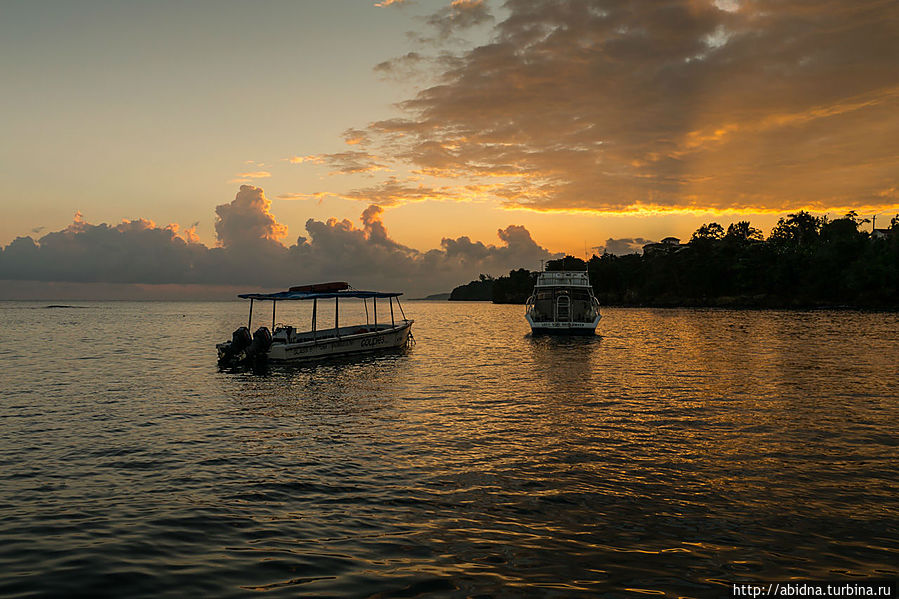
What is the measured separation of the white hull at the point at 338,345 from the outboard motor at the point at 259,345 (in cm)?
56

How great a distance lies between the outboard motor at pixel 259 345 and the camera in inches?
1476

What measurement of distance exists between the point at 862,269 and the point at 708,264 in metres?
40.4

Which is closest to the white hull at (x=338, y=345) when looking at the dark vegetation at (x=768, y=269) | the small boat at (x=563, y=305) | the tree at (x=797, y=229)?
the small boat at (x=563, y=305)

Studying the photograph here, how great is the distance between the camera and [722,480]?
1291cm

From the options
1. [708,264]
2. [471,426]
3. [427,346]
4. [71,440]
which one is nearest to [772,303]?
[708,264]

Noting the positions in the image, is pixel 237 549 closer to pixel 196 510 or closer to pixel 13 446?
pixel 196 510

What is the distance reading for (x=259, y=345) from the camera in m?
37.9

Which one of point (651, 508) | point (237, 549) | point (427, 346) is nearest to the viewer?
point (237, 549)

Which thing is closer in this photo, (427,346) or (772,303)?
(427,346)

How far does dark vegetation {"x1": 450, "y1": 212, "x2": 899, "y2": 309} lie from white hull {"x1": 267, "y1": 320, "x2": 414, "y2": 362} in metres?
109

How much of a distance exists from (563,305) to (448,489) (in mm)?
55118

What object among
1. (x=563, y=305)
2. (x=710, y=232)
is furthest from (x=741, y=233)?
(x=563, y=305)

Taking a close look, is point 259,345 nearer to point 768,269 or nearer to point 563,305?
point 563,305

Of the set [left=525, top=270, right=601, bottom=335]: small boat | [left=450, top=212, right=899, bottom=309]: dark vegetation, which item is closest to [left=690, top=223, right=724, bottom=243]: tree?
[left=450, top=212, right=899, bottom=309]: dark vegetation
